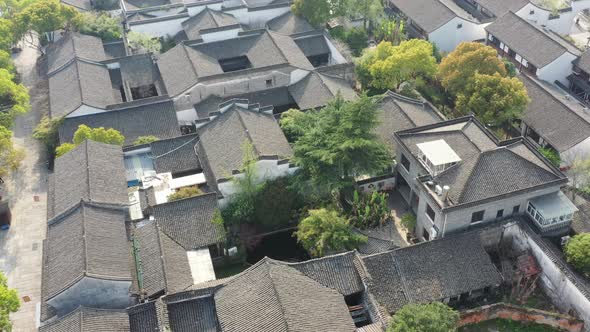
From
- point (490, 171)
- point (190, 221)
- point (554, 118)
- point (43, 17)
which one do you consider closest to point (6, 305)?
point (190, 221)

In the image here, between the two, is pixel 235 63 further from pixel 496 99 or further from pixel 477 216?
pixel 477 216

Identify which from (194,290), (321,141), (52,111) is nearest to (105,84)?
(52,111)

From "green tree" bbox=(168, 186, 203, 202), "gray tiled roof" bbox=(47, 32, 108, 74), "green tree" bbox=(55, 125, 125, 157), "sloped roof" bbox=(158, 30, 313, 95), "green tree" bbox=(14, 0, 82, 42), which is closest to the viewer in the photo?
"green tree" bbox=(168, 186, 203, 202)

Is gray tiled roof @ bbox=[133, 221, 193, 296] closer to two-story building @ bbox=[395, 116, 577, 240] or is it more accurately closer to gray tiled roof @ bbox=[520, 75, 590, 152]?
two-story building @ bbox=[395, 116, 577, 240]

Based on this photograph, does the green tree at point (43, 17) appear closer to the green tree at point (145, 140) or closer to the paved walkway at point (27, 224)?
the paved walkway at point (27, 224)

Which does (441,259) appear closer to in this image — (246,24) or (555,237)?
(555,237)

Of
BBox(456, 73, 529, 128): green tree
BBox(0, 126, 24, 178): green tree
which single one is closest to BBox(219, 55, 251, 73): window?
BBox(0, 126, 24, 178): green tree
